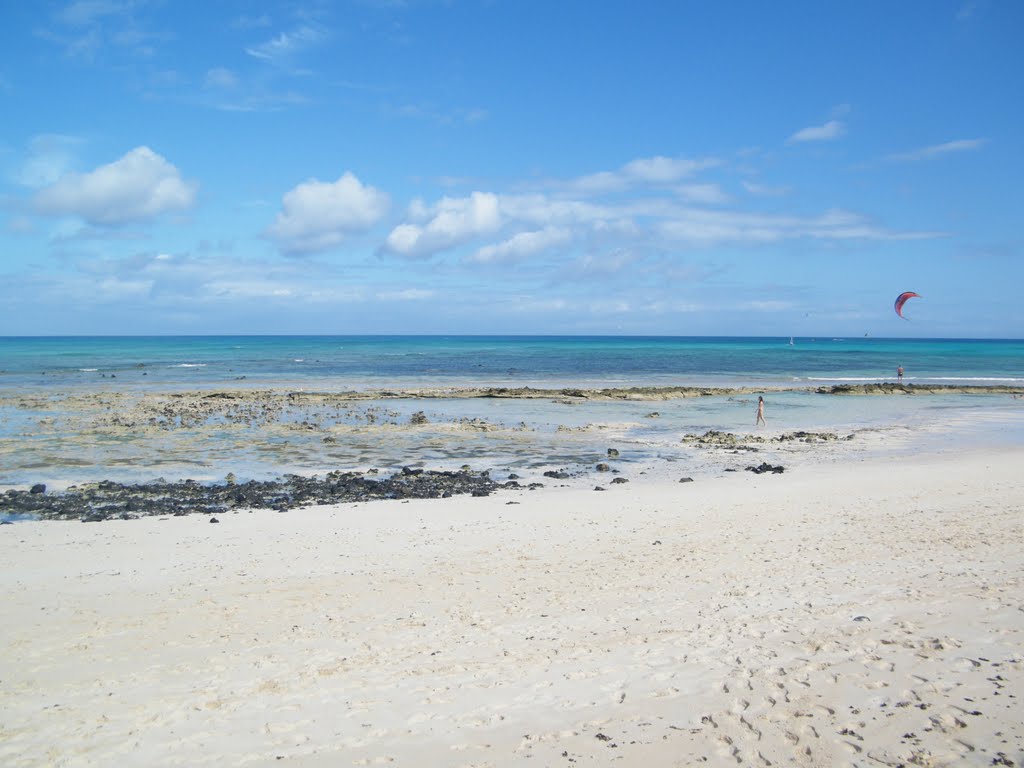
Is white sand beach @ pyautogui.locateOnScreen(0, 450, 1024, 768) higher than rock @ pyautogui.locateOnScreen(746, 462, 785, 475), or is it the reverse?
white sand beach @ pyautogui.locateOnScreen(0, 450, 1024, 768)

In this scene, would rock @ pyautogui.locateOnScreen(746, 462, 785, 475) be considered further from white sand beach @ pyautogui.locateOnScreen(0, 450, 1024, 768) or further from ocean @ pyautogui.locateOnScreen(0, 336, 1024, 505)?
white sand beach @ pyautogui.locateOnScreen(0, 450, 1024, 768)

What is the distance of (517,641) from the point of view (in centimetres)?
743

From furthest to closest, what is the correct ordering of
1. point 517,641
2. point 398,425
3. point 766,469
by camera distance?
1. point 398,425
2. point 766,469
3. point 517,641

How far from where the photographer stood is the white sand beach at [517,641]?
5.54 metres

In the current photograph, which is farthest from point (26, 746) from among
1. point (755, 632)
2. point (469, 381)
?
point (469, 381)

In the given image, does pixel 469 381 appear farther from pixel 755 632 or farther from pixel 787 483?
pixel 755 632

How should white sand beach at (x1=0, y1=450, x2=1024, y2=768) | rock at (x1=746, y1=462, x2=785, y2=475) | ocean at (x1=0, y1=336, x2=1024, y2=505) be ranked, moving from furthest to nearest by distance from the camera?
ocean at (x1=0, y1=336, x2=1024, y2=505) → rock at (x1=746, y1=462, x2=785, y2=475) → white sand beach at (x1=0, y1=450, x2=1024, y2=768)

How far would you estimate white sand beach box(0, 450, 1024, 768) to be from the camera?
18.2 ft

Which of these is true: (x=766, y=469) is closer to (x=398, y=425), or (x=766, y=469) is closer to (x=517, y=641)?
(x=517, y=641)

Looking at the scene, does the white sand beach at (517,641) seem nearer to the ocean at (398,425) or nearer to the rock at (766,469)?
the rock at (766,469)

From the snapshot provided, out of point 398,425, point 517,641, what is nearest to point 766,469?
point 517,641

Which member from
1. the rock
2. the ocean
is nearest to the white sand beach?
the rock

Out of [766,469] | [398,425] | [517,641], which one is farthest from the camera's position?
[398,425]

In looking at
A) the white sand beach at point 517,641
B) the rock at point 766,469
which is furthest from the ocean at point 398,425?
the white sand beach at point 517,641
